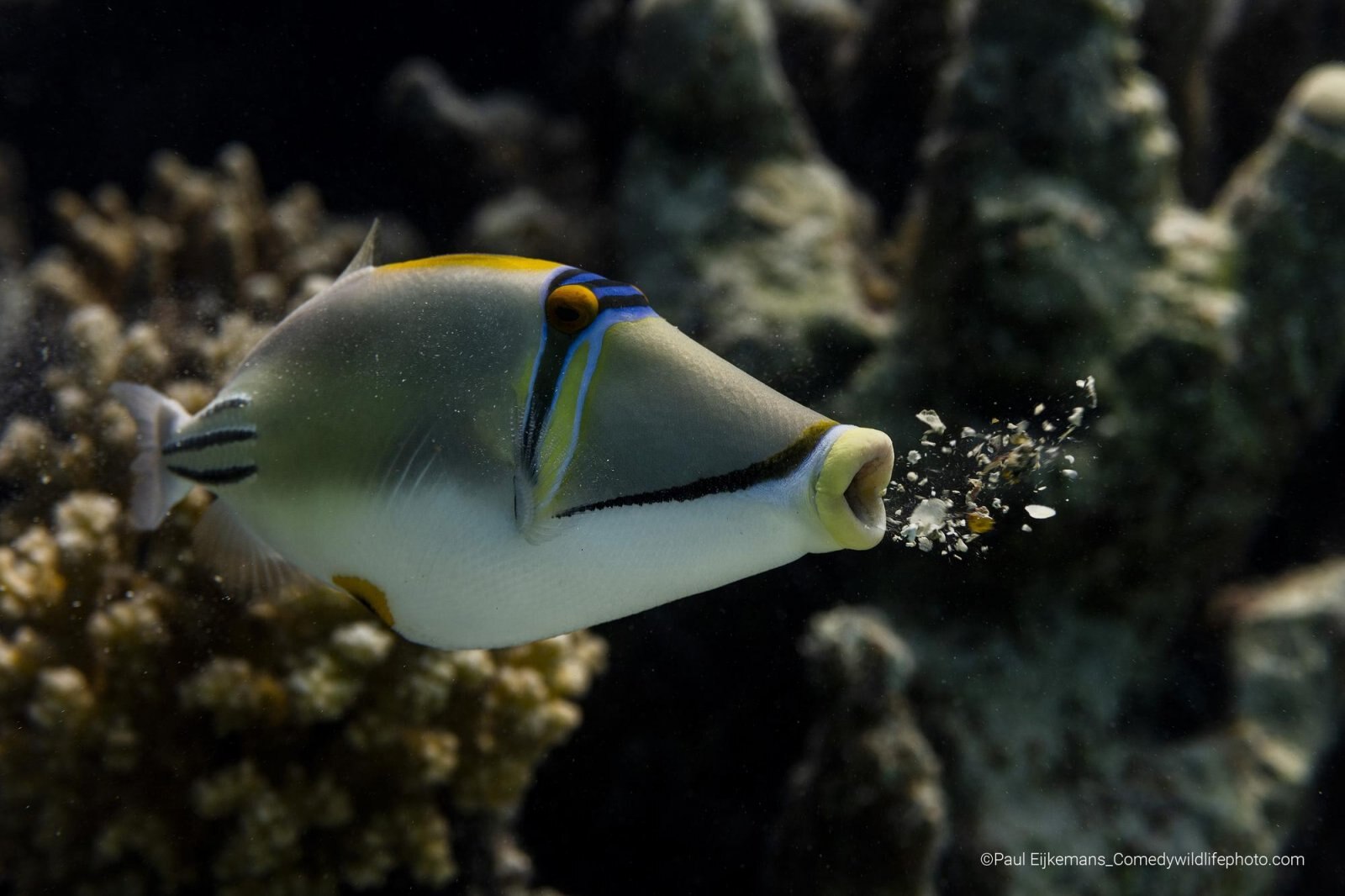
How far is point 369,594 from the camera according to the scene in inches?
49.1

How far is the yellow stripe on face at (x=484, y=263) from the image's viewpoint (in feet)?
3.89

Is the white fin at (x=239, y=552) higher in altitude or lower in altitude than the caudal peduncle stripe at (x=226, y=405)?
lower

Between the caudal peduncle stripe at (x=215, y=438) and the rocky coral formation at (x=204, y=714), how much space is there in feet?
2.66

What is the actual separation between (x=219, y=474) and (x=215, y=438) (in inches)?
2.5

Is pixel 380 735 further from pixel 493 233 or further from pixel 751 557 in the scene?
pixel 493 233

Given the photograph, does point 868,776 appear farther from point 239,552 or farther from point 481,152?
point 481,152

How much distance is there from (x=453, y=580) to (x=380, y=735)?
54.2 inches

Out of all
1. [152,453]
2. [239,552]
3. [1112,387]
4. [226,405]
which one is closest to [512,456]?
[226,405]

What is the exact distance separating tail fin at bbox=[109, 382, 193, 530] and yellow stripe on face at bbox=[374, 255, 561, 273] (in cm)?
57

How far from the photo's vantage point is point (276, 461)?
129cm

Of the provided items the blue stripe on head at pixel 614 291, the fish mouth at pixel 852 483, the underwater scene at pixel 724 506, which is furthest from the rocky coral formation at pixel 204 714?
the fish mouth at pixel 852 483

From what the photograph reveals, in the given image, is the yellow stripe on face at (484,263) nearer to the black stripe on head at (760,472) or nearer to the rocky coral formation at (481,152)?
the black stripe on head at (760,472)

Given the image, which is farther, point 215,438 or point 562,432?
point 215,438

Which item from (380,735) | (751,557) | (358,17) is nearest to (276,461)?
(751,557)
